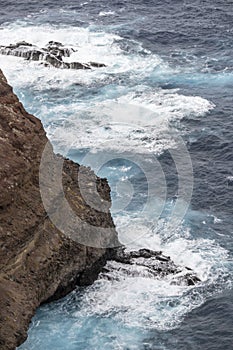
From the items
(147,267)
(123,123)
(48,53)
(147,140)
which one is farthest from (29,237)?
(48,53)

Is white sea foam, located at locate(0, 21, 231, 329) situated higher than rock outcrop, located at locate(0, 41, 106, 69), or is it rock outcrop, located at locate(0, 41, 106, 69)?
rock outcrop, located at locate(0, 41, 106, 69)

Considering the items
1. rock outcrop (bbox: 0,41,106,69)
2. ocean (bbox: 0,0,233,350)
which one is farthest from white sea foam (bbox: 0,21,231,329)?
rock outcrop (bbox: 0,41,106,69)

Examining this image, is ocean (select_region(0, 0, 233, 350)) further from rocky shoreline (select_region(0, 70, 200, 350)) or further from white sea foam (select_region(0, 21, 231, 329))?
rocky shoreline (select_region(0, 70, 200, 350))

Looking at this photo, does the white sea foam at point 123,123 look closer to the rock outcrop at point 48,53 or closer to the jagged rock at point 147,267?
the jagged rock at point 147,267

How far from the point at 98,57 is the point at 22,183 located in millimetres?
47756

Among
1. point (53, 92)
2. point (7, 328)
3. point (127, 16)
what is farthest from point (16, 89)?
point (7, 328)

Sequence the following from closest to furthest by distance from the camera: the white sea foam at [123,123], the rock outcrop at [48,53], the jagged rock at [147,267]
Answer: the white sea foam at [123,123] < the jagged rock at [147,267] < the rock outcrop at [48,53]

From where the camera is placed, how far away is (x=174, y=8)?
103m

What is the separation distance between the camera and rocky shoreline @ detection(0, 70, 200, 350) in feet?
128

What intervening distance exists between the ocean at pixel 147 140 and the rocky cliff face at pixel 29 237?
9.55 ft

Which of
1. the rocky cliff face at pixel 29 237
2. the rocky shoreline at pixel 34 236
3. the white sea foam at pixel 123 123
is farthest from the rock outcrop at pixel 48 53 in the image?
the rocky cliff face at pixel 29 237

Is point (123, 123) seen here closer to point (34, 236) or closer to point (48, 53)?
point (48, 53)

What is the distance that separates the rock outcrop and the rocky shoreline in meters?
37.3

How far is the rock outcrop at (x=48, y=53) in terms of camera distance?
3273 inches
